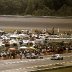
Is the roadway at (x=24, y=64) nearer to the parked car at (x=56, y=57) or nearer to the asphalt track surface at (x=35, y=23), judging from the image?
the parked car at (x=56, y=57)

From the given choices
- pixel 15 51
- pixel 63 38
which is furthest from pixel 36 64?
pixel 63 38

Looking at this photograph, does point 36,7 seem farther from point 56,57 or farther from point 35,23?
point 56,57

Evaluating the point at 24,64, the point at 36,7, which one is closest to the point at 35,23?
the point at 36,7

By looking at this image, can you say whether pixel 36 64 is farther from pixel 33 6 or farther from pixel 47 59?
pixel 33 6

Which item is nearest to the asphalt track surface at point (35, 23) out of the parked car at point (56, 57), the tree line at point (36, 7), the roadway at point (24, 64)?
the tree line at point (36, 7)

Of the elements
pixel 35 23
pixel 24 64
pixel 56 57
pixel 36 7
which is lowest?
pixel 24 64

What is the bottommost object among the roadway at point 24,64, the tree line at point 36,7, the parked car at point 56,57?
the roadway at point 24,64
